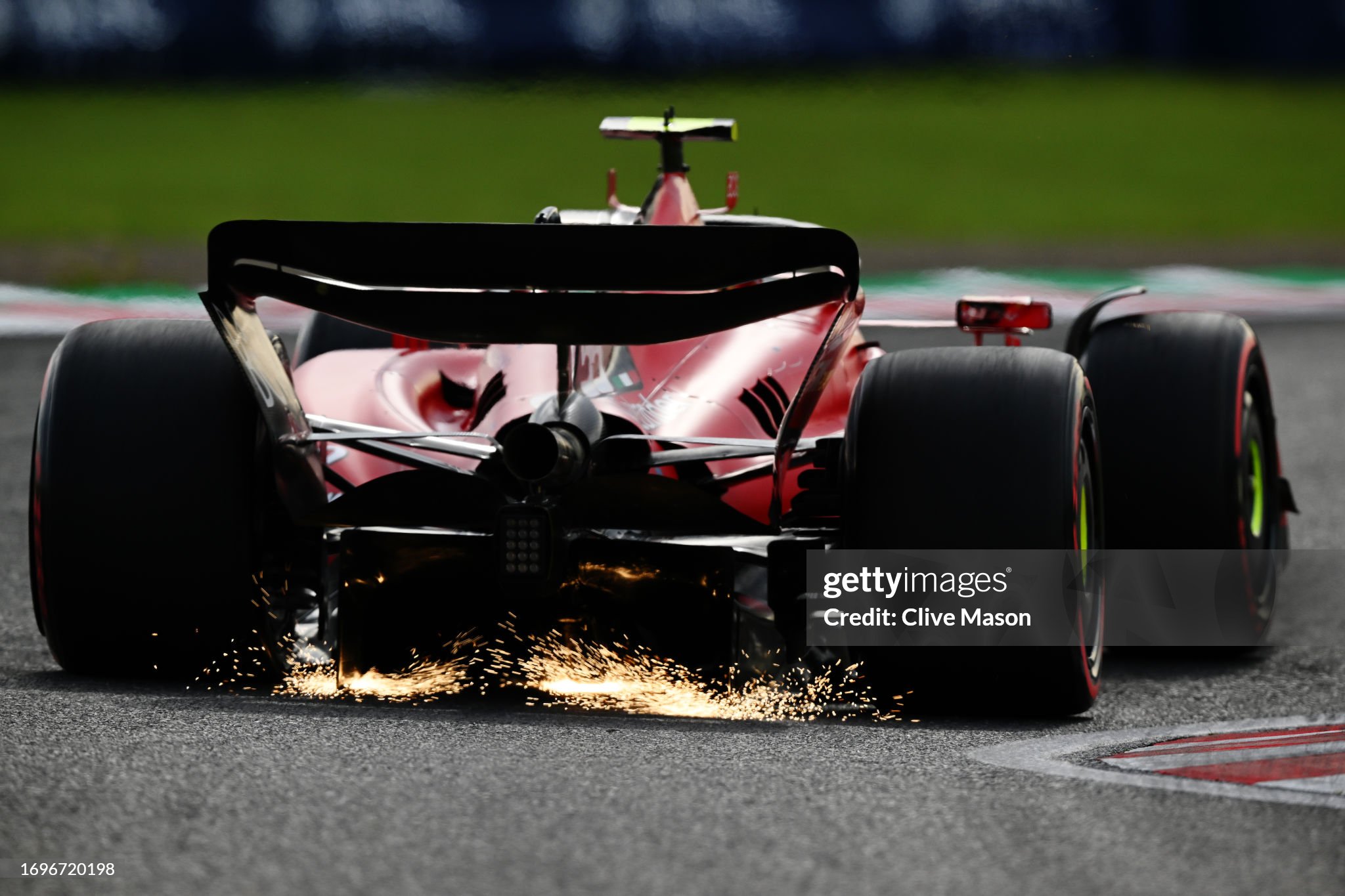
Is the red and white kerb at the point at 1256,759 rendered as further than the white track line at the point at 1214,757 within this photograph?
No

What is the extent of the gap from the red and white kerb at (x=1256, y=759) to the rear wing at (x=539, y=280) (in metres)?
0.99

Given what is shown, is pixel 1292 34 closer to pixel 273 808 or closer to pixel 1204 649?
pixel 1204 649

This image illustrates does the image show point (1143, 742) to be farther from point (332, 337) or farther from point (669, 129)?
point (332, 337)

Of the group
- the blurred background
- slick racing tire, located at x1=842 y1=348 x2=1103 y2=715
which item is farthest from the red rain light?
the blurred background

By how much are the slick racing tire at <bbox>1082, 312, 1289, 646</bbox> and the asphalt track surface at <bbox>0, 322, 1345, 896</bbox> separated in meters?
0.71

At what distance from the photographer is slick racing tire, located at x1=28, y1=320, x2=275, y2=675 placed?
15.3ft

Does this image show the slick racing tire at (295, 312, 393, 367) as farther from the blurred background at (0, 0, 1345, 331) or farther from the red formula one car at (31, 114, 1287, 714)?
the red formula one car at (31, 114, 1287, 714)

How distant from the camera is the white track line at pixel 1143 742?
12.2ft

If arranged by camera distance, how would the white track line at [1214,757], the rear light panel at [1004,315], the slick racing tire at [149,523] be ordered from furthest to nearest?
the rear light panel at [1004,315] < the slick racing tire at [149,523] < the white track line at [1214,757]

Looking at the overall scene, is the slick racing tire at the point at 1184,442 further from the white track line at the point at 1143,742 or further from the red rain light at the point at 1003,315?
the white track line at the point at 1143,742

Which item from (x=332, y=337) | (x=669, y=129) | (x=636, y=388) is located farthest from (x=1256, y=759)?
(x=332, y=337)

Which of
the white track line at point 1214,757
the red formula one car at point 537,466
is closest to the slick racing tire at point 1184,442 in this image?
the red formula one car at point 537,466

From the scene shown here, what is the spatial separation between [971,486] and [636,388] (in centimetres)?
102

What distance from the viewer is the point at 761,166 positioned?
24.8 m
